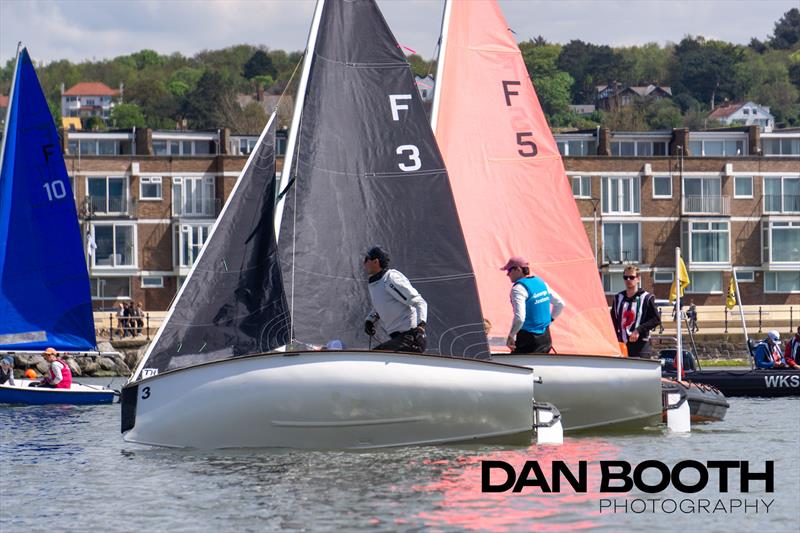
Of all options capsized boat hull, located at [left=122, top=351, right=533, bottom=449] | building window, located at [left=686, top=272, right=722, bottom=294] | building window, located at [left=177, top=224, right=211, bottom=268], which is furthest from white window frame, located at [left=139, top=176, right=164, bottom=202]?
capsized boat hull, located at [left=122, top=351, right=533, bottom=449]

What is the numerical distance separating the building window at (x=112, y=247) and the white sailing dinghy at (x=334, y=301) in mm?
59244

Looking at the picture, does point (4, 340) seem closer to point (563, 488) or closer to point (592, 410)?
point (592, 410)

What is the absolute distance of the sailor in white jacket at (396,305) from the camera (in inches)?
617

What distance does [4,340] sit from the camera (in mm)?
29406

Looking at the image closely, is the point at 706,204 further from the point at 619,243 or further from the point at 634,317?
the point at 634,317

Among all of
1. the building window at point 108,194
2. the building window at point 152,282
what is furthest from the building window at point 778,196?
the building window at point 108,194

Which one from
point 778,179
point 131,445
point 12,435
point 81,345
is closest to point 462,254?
point 131,445

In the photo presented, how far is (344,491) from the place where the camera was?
42.0ft

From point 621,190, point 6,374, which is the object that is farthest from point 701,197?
point 6,374

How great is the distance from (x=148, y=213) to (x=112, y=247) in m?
A: 2.64

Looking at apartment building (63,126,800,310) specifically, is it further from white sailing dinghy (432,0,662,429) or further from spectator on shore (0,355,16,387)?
white sailing dinghy (432,0,662,429)

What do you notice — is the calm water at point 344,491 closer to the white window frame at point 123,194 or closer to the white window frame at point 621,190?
the white window frame at point 123,194

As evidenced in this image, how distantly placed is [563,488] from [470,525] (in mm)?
1971

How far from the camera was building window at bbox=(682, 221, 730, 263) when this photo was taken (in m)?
78.4
